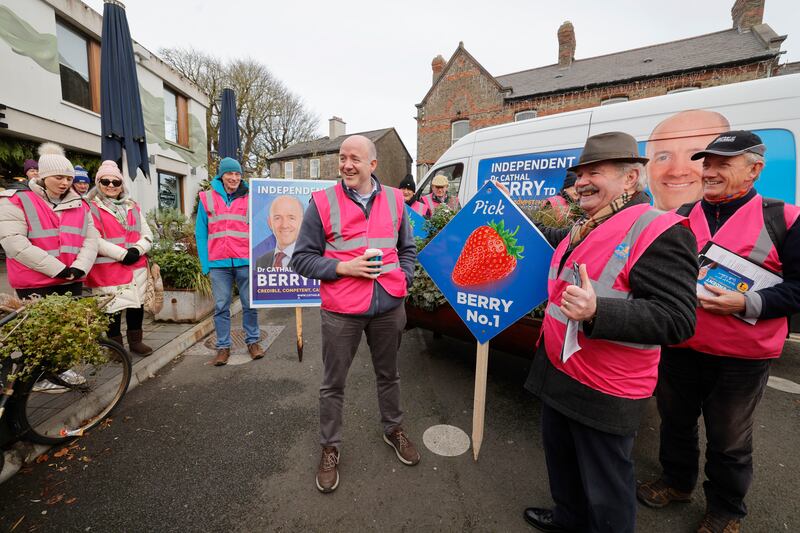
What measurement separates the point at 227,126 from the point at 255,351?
25.9 feet

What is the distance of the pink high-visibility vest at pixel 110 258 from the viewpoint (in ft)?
11.3

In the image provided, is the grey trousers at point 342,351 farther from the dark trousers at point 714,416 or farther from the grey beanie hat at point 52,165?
the grey beanie hat at point 52,165

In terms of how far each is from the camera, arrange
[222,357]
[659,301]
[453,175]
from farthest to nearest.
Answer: [453,175]
[222,357]
[659,301]

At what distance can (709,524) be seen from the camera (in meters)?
1.87

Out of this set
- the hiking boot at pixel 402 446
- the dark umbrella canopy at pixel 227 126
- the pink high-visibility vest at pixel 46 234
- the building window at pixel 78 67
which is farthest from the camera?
the dark umbrella canopy at pixel 227 126

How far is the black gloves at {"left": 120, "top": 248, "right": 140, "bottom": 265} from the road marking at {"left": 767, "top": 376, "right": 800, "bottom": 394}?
21.9 feet

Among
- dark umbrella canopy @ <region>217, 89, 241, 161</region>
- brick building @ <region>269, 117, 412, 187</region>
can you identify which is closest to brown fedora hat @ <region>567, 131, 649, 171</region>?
dark umbrella canopy @ <region>217, 89, 241, 161</region>

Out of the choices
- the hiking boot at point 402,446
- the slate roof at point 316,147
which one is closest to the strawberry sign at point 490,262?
the hiking boot at point 402,446

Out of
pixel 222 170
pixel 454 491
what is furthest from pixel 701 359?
pixel 222 170

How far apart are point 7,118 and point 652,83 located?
22174 mm

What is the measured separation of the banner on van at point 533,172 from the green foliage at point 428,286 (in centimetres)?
113

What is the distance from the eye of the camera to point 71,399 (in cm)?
292

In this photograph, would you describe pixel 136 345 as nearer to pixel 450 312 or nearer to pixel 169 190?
pixel 450 312

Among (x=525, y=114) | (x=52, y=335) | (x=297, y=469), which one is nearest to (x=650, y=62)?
(x=525, y=114)
